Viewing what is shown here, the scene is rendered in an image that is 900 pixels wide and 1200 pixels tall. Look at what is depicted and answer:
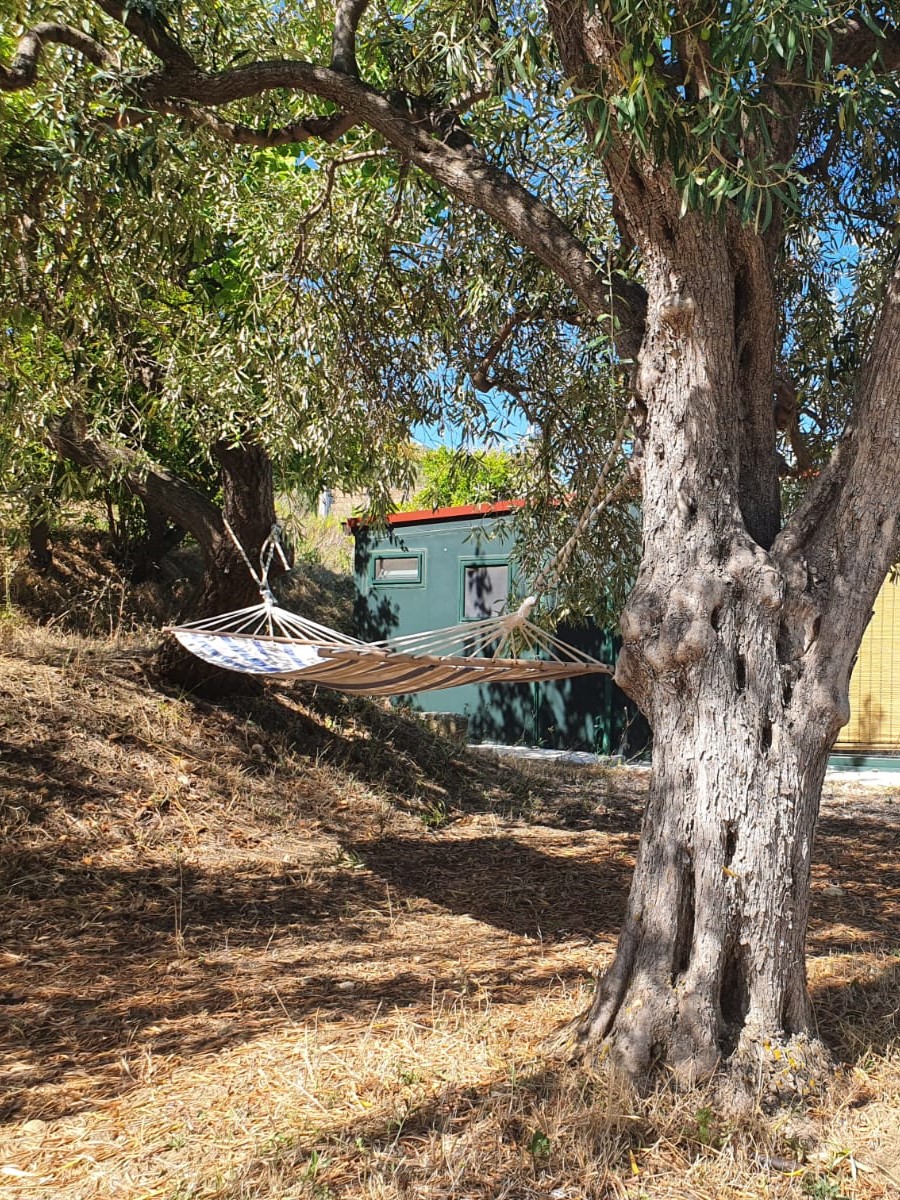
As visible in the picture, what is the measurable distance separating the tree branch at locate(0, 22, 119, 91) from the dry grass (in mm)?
2931

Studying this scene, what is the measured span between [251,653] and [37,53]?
2.26 m

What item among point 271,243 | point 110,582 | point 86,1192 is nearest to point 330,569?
point 110,582

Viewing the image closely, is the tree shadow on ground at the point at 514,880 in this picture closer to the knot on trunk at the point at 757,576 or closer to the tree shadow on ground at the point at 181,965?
the tree shadow on ground at the point at 181,965

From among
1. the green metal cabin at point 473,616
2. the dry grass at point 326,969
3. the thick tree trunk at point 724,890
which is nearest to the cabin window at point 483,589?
the green metal cabin at point 473,616

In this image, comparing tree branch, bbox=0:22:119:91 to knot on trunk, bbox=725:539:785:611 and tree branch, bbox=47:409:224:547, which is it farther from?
knot on trunk, bbox=725:539:785:611

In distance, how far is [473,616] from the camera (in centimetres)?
974

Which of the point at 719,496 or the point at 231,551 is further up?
the point at 231,551

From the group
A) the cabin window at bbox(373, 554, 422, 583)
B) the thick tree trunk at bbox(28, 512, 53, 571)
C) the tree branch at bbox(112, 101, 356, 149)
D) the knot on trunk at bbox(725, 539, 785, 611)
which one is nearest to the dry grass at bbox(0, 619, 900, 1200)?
the knot on trunk at bbox(725, 539, 785, 611)

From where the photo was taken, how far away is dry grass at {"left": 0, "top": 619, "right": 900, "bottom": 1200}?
2.08 meters

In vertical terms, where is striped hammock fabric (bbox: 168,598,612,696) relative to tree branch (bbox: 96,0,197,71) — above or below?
below

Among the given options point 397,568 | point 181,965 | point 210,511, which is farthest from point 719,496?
point 397,568

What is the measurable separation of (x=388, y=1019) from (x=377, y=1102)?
56 centimetres

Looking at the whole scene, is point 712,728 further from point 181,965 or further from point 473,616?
point 473,616

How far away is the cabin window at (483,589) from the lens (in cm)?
961
